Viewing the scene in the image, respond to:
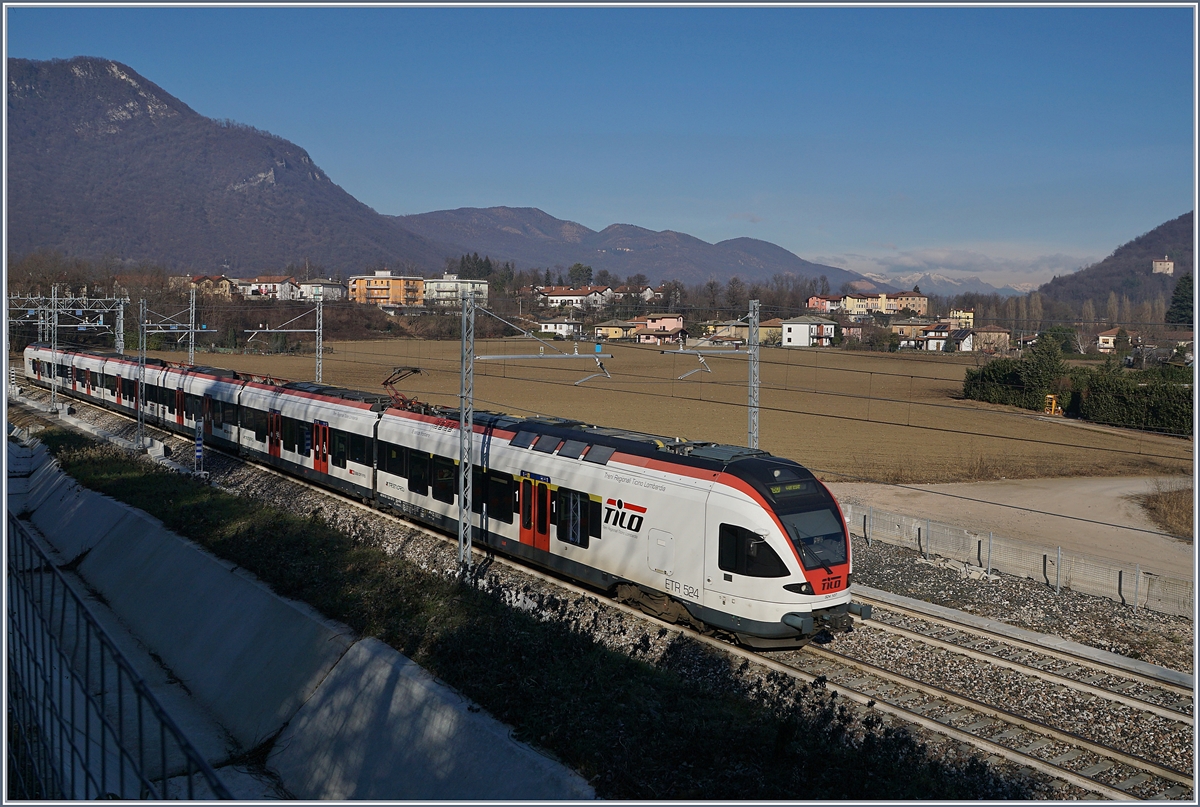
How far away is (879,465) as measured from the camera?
40.1 metres

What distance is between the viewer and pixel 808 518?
46.1 feet

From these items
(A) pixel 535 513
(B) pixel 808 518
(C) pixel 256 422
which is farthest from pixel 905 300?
(B) pixel 808 518

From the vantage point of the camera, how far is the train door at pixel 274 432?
1122 inches

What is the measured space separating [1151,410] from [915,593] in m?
39.2

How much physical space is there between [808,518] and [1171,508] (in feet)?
84.4

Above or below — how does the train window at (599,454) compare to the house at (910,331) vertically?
below

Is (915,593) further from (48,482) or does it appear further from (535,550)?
(48,482)

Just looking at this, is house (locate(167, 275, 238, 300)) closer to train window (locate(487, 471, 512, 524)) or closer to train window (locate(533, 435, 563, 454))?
train window (locate(487, 471, 512, 524))

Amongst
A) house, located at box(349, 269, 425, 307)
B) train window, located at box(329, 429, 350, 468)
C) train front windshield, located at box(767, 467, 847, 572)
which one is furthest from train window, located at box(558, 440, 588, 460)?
house, located at box(349, 269, 425, 307)

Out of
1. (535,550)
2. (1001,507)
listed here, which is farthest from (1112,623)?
(1001,507)

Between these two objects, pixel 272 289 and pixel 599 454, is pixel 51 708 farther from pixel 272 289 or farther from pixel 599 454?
pixel 272 289

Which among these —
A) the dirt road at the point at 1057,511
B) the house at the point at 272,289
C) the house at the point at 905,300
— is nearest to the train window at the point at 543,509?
the dirt road at the point at 1057,511

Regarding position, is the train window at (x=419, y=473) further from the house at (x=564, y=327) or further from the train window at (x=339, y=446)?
the house at (x=564, y=327)

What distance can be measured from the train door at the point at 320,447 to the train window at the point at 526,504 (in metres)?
9.83
